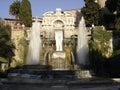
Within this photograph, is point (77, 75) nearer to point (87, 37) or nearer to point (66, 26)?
point (87, 37)

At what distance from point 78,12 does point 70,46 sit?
1529 cm

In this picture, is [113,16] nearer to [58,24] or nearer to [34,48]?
[58,24]

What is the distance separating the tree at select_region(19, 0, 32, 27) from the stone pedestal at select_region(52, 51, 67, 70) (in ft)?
28.2

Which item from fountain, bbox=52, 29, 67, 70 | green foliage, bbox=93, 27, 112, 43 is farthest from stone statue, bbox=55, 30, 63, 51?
green foliage, bbox=93, 27, 112, 43

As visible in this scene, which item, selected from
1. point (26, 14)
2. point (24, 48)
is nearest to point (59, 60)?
point (24, 48)

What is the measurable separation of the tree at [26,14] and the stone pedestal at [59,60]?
28.2ft

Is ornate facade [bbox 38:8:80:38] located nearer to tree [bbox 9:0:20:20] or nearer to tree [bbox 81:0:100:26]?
tree [bbox 81:0:100:26]

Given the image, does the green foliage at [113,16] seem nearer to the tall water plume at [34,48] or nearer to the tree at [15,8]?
the tall water plume at [34,48]

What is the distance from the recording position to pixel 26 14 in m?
33.7

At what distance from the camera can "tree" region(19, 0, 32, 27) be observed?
33.3 meters

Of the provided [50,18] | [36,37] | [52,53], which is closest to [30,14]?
[50,18]

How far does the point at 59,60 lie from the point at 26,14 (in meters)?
10.5

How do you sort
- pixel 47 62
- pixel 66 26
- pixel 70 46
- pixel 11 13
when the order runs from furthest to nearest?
1. pixel 11 13
2. pixel 66 26
3. pixel 70 46
4. pixel 47 62

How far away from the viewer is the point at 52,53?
1029 inches
